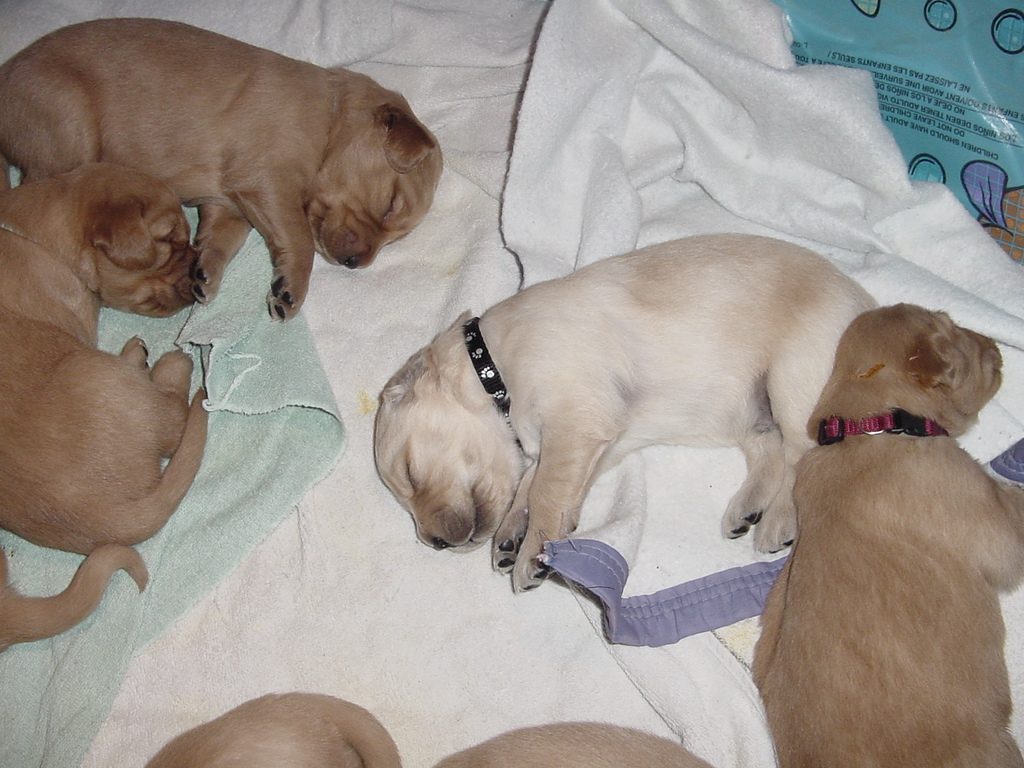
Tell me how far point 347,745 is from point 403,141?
2132 mm

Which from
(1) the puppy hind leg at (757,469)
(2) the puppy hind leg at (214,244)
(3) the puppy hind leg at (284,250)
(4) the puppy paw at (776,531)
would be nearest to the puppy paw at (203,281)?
(2) the puppy hind leg at (214,244)

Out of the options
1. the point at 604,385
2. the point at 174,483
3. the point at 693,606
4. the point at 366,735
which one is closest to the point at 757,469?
the point at 693,606

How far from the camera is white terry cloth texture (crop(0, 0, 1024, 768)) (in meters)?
2.96

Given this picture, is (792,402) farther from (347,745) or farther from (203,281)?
(203,281)

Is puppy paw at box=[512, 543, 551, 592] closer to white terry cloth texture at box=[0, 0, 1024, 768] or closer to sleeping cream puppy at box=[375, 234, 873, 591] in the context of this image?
sleeping cream puppy at box=[375, 234, 873, 591]

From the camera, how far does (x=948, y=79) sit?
3195mm

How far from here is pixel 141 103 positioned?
338cm

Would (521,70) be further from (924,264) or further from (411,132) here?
(924,264)

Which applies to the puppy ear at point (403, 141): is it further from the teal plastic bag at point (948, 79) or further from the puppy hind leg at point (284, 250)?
the teal plastic bag at point (948, 79)

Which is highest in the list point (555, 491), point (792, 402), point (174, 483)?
point (792, 402)

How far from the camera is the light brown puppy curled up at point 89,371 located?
2816mm

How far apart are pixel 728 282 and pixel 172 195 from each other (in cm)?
212

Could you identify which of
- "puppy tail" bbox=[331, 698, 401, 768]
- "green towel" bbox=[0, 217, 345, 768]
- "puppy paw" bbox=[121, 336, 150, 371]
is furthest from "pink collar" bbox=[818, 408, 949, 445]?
"puppy paw" bbox=[121, 336, 150, 371]

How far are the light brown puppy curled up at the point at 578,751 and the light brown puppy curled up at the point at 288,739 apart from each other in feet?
0.83
